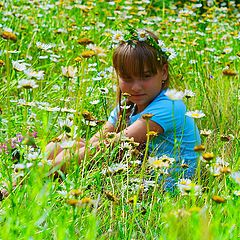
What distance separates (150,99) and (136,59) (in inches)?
6.2

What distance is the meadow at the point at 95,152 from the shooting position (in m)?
1.47

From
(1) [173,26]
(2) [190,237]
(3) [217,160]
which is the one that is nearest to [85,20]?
(1) [173,26]

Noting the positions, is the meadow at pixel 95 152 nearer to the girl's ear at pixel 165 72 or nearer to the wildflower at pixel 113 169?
the wildflower at pixel 113 169

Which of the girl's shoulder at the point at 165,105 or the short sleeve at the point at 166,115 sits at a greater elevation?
the girl's shoulder at the point at 165,105

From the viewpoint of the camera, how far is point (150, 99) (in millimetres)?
2518

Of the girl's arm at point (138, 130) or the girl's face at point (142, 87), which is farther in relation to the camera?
the girl's face at point (142, 87)

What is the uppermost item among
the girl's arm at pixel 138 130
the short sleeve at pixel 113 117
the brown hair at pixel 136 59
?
the brown hair at pixel 136 59

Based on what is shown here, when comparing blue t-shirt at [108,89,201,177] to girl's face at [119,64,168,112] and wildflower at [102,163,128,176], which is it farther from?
wildflower at [102,163,128,176]

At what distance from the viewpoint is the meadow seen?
1.47 m

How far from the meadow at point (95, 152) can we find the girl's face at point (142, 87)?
0.33 feet

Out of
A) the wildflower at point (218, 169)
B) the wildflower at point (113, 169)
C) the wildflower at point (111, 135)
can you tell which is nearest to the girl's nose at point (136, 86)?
the wildflower at point (111, 135)

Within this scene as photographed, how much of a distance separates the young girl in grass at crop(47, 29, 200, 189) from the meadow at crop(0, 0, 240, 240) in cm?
8

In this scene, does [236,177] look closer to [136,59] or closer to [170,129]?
[170,129]

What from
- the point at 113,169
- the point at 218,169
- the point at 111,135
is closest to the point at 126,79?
the point at 111,135
